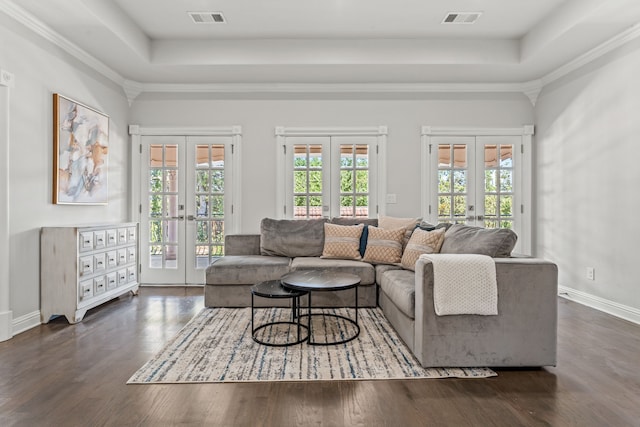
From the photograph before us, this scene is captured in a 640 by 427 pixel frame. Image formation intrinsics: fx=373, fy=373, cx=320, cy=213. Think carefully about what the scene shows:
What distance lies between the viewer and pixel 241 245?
4352 millimetres

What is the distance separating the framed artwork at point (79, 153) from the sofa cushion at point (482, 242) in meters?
3.58

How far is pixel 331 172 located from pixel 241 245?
1.51 m

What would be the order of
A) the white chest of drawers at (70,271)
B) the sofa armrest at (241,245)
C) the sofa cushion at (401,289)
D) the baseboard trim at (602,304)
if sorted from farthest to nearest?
the sofa armrest at (241,245)
the baseboard trim at (602,304)
the white chest of drawers at (70,271)
the sofa cushion at (401,289)

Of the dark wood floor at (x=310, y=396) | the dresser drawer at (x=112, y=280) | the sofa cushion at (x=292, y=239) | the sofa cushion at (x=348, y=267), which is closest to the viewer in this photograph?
the dark wood floor at (x=310, y=396)

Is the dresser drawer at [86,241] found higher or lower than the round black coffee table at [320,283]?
higher

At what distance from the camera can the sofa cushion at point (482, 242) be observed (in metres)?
2.59

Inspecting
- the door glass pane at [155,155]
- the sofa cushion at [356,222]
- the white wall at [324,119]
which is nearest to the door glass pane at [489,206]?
the white wall at [324,119]

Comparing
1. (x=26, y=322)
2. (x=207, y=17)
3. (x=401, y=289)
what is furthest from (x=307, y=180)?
(x=26, y=322)

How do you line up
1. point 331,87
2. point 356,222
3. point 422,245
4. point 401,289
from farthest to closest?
point 331,87 → point 356,222 → point 422,245 → point 401,289

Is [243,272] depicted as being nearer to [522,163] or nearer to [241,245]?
[241,245]

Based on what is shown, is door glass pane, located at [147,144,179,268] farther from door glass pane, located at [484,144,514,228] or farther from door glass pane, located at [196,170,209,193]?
door glass pane, located at [484,144,514,228]

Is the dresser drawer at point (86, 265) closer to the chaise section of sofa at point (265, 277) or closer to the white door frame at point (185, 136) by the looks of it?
the chaise section of sofa at point (265, 277)

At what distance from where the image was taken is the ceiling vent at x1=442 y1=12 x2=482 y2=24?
364 cm

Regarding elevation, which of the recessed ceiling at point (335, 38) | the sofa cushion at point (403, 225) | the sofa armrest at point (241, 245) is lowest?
the sofa armrest at point (241, 245)
